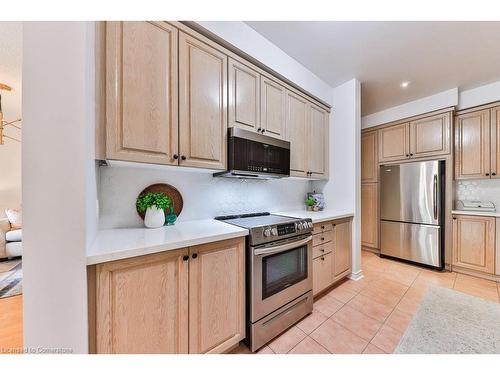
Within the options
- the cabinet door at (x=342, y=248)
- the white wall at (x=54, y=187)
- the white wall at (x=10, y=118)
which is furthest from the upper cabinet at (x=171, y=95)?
the white wall at (x=10, y=118)

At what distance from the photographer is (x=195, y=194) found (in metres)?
1.75

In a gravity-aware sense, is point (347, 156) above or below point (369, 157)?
below

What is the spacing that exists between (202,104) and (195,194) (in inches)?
29.9

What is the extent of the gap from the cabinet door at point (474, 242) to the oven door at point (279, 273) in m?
2.44

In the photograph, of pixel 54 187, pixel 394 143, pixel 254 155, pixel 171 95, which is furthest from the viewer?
pixel 394 143

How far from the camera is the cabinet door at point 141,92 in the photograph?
112 cm

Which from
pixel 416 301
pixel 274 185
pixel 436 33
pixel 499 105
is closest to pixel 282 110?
pixel 274 185

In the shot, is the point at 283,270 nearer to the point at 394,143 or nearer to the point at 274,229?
the point at 274,229

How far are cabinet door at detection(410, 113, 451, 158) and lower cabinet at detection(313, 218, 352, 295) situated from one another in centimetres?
174

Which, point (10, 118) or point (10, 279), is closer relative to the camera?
point (10, 279)

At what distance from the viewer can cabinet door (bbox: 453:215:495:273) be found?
2.42 metres

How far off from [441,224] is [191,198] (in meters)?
3.34

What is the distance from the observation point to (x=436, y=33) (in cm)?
173

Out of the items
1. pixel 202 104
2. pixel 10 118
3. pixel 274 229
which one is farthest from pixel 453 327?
pixel 10 118
